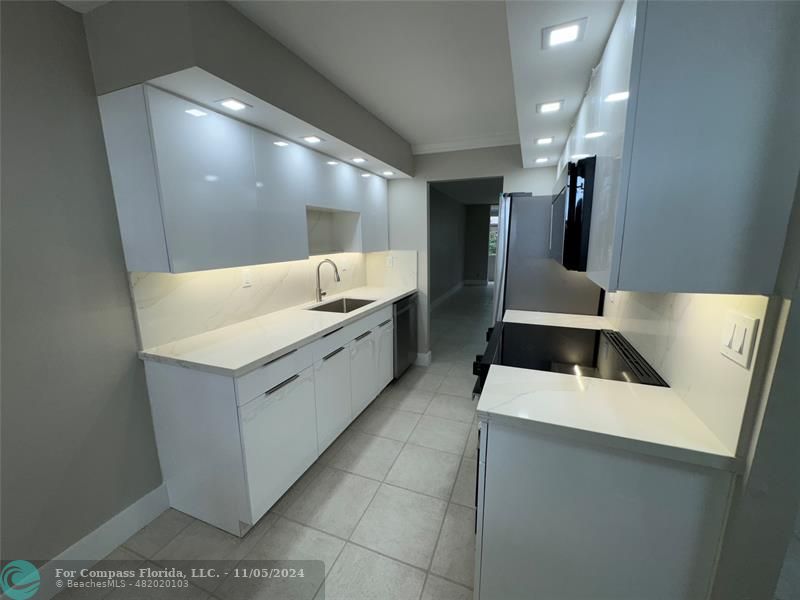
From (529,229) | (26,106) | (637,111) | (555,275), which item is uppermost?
(26,106)

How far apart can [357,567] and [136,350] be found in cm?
158

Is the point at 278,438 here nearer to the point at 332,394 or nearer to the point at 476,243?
the point at 332,394

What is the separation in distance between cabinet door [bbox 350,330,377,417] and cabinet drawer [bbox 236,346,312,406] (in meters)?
0.58

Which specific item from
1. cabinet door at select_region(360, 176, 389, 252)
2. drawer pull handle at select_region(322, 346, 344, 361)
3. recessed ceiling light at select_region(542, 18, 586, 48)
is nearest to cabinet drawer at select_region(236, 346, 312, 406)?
drawer pull handle at select_region(322, 346, 344, 361)

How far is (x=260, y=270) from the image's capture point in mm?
2365

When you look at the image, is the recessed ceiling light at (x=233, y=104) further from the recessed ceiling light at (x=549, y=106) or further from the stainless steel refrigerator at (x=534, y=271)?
the stainless steel refrigerator at (x=534, y=271)

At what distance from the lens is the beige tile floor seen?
56.3 inches

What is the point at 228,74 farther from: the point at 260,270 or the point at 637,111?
the point at 637,111

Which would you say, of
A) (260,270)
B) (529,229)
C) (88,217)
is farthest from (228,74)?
(529,229)

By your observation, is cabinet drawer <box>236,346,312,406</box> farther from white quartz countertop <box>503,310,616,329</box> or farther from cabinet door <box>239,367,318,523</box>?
white quartz countertop <box>503,310,616,329</box>

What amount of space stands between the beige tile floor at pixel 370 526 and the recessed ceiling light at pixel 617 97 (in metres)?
1.91

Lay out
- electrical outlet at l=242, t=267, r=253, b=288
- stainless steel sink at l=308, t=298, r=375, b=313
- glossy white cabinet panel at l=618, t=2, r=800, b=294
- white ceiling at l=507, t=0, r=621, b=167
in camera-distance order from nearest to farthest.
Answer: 1. glossy white cabinet panel at l=618, t=2, r=800, b=294
2. white ceiling at l=507, t=0, r=621, b=167
3. electrical outlet at l=242, t=267, r=253, b=288
4. stainless steel sink at l=308, t=298, r=375, b=313

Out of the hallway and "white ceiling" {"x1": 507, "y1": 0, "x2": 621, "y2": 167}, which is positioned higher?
"white ceiling" {"x1": 507, "y1": 0, "x2": 621, "y2": 167}

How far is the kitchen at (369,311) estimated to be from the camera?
0.75 metres
